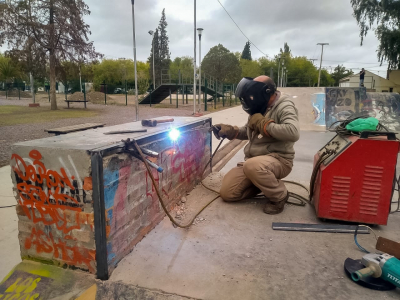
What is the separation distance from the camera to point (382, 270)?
201 centimetres

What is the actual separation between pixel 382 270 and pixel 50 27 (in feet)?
63.4

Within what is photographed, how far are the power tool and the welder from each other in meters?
1.18

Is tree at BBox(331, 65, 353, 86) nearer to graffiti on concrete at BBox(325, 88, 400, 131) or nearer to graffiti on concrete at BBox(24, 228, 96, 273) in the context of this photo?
graffiti on concrete at BBox(325, 88, 400, 131)

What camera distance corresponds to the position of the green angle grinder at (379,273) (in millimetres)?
1961

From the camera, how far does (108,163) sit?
2062mm

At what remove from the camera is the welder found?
304 centimetres

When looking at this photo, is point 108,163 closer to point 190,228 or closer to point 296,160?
point 190,228

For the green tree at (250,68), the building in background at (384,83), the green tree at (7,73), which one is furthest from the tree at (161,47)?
the building in background at (384,83)

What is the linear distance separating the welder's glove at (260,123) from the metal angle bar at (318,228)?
0.90 metres

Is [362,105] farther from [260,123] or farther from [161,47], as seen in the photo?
[161,47]

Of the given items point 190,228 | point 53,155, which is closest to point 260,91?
point 190,228

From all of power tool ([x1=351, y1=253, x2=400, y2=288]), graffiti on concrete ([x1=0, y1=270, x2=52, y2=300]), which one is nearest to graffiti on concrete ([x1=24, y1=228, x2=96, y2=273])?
graffiti on concrete ([x1=0, y1=270, x2=52, y2=300])

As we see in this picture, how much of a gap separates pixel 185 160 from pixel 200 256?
4.63ft

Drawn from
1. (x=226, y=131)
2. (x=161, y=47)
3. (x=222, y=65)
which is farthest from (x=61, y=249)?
(x=161, y=47)
